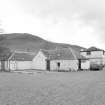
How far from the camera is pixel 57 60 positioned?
36250 millimetres

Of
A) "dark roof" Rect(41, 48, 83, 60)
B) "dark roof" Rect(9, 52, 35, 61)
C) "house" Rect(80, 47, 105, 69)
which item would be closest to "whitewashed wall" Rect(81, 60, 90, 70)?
"dark roof" Rect(41, 48, 83, 60)

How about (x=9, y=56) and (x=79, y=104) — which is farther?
(x=9, y=56)

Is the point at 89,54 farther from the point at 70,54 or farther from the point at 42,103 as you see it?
the point at 42,103

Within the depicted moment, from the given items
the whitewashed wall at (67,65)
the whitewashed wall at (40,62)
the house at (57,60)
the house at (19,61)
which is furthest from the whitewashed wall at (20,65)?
the whitewashed wall at (67,65)

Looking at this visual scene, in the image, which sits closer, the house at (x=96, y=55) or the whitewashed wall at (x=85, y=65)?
the whitewashed wall at (x=85, y=65)

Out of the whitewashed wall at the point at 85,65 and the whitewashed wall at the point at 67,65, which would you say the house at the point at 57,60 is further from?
the whitewashed wall at the point at 85,65

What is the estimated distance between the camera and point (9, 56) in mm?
38094

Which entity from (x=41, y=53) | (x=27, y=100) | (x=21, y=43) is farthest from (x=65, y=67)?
(x=21, y=43)

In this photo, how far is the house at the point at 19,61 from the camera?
3712cm

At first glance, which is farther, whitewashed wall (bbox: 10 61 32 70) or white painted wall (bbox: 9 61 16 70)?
whitewashed wall (bbox: 10 61 32 70)

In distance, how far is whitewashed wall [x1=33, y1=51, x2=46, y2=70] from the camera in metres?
37.8

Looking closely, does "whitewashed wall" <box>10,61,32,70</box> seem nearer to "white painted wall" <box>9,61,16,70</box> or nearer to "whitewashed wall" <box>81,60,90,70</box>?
"white painted wall" <box>9,61,16,70</box>

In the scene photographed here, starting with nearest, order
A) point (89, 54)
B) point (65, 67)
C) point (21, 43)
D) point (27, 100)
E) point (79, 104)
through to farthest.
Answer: point (79, 104) → point (27, 100) → point (65, 67) → point (89, 54) → point (21, 43)

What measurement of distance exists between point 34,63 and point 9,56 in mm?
6708
